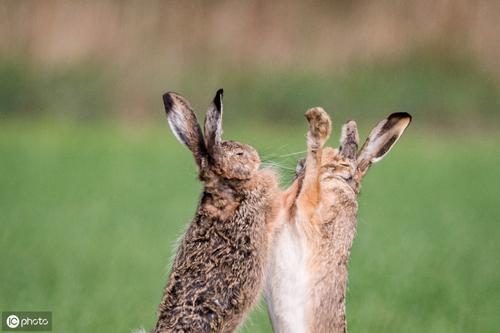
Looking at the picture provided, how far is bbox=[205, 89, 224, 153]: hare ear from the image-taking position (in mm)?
4492

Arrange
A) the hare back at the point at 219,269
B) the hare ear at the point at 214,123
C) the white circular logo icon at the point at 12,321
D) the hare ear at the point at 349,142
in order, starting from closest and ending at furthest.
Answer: the hare back at the point at 219,269 → the hare ear at the point at 214,123 → the hare ear at the point at 349,142 → the white circular logo icon at the point at 12,321

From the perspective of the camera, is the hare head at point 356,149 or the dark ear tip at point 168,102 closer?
the dark ear tip at point 168,102

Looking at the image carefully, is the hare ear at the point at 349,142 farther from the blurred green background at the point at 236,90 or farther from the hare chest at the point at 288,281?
the blurred green background at the point at 236,90

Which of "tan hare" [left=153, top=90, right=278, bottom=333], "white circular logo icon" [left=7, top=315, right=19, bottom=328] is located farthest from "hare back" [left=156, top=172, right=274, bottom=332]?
"white circular logo icon" [left=7, top=315, right=19, bottom=328]

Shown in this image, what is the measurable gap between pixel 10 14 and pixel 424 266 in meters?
11.6

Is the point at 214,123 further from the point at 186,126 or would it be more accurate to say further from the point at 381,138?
the point at 381,138

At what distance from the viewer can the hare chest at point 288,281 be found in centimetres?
479

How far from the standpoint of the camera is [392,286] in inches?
351

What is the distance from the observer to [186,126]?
471 centimetres

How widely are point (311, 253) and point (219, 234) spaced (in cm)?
47

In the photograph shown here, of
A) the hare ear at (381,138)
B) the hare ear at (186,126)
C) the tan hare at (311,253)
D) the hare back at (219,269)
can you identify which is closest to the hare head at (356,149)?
the hare ear at (381,138)

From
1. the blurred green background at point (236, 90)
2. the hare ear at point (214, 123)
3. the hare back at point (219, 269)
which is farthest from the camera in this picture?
the blurred green background at point (236, 90)

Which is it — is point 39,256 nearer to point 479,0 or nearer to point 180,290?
point 180,290

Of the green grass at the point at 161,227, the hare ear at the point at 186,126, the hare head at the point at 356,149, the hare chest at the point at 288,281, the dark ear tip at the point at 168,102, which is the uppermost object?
the dark ear tip at the point at 168,102
